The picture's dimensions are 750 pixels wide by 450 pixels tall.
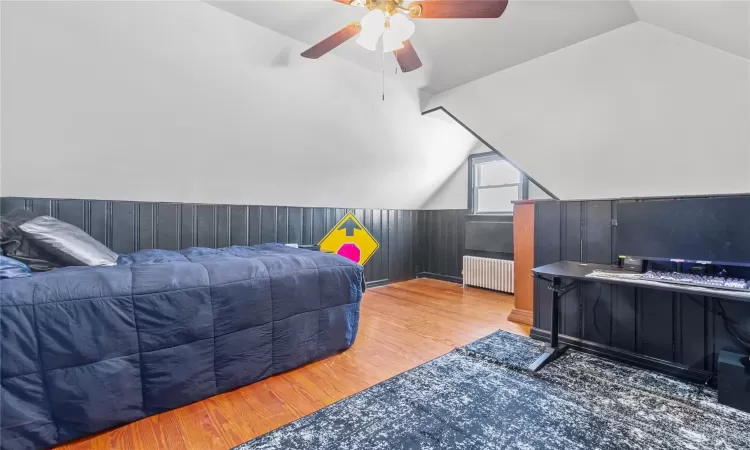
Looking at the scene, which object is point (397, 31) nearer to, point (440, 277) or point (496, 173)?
point (496, 173)

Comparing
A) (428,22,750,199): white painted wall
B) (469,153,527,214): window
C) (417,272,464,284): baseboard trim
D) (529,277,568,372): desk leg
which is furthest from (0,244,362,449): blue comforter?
(469,153,527,214): window

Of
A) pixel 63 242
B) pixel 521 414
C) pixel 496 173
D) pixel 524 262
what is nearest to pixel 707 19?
pixel 524 262

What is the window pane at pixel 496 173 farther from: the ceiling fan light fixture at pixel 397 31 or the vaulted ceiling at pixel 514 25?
the ceiling fan light fixture at pixel 397 31

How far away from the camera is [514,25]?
7.88 ft

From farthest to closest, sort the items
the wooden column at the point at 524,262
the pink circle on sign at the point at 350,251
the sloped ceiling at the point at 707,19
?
1. the pink circle on sign at the point at 350,251
2. the wooden column at the point at 524,262
3. the sloped ceiling at the point at 707,19

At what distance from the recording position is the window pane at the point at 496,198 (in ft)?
15.9

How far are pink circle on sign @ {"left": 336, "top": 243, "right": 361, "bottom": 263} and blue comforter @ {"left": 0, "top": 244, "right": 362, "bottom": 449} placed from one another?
7.11 feet

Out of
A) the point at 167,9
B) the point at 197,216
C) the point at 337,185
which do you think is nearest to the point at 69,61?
the point at 167,9

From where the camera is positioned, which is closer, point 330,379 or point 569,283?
point 330,379

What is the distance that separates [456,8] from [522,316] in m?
2.90

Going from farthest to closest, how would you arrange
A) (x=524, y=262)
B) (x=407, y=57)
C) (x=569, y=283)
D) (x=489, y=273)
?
(x=489, y=273) < (x=524, y=262) < (x=569, y=283) < (x=407, y=57)

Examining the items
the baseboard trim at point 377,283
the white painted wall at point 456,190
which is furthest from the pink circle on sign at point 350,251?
the white painted wall at point 456,190

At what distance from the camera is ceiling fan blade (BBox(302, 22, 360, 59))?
1904mm

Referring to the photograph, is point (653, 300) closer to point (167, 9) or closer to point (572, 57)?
point (572, 57)
